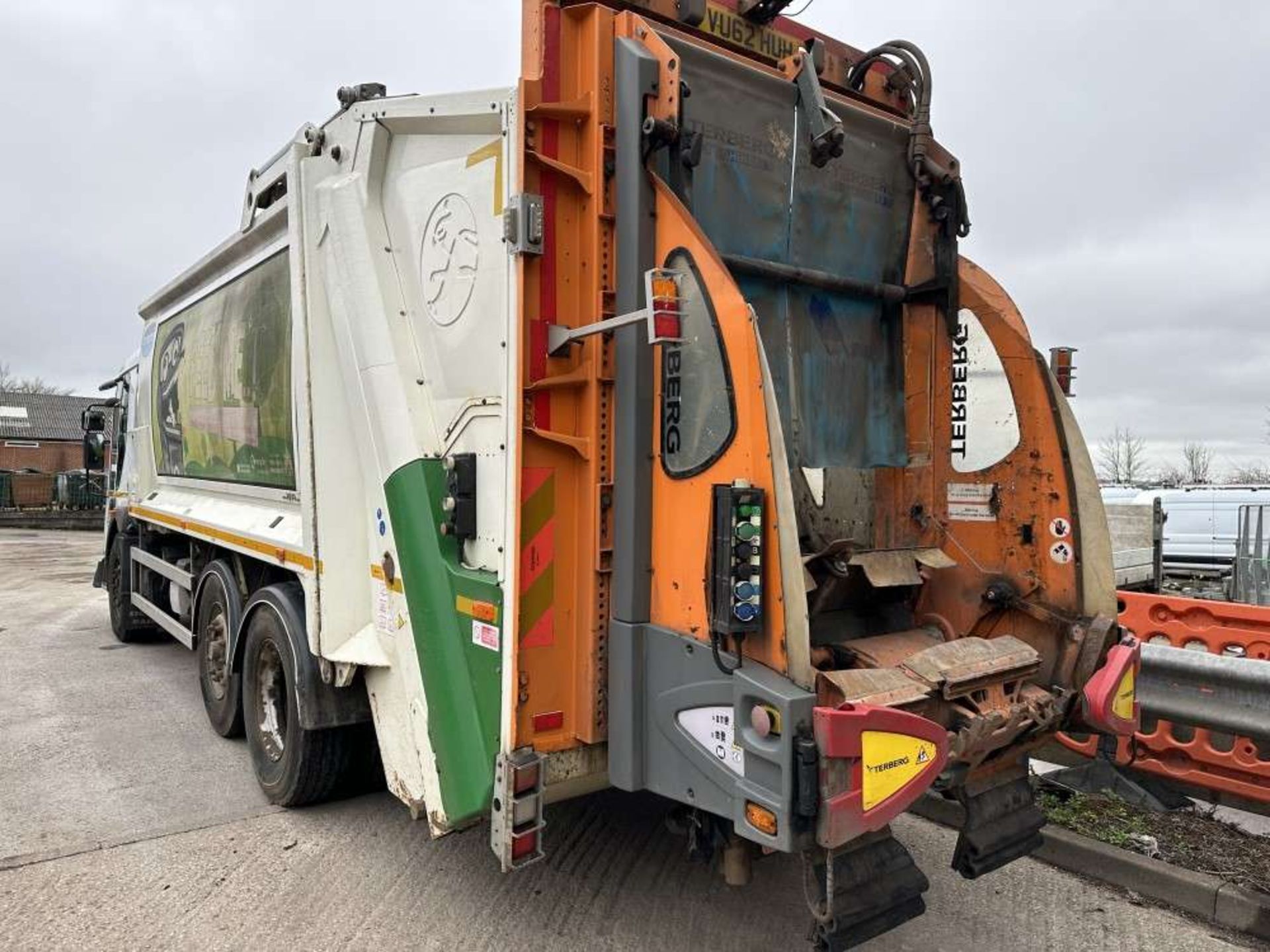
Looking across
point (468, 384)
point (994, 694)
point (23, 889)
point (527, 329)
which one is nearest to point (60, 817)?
point (23, 889)

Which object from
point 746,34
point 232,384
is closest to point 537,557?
point 746,34

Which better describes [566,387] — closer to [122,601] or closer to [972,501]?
[972,501]

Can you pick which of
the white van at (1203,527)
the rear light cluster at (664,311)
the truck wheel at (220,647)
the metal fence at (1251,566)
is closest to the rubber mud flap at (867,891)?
the rear light cluster at (664,311)

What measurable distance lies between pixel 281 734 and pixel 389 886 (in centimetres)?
116

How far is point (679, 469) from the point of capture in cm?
258

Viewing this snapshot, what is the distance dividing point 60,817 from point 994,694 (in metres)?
4.24

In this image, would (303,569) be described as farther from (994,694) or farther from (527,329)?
(994,694)

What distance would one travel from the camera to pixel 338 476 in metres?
3.52

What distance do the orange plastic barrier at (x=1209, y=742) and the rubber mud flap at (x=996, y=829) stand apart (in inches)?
32.6

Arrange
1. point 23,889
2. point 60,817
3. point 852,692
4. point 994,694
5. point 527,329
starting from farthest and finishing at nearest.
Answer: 1. point 60,817
2. point 23,889
3. point 994,694
4. point 527,329
5. point 852,692

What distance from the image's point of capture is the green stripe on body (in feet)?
9.16

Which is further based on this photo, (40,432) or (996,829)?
(40,432)

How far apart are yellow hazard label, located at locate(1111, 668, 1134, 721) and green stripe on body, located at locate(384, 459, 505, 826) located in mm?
2186

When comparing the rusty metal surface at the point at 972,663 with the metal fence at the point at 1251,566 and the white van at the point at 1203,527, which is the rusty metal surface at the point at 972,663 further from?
the white van at the point at 1203,527
